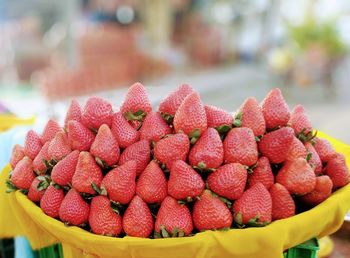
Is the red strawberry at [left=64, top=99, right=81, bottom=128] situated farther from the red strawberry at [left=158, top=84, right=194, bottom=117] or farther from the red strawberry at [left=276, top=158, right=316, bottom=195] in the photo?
the red strawberry at [left=276, top=158, right=316, bottom=195]

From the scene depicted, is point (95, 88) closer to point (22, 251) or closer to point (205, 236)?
point (22, 251)

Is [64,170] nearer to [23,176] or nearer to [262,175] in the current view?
[23,176]

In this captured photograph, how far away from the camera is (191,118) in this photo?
1.09 metres

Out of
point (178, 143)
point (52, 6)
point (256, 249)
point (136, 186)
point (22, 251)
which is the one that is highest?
point (52, 6)

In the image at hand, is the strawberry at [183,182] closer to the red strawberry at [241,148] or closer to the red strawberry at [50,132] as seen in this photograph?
the red strawberry at [241,148]

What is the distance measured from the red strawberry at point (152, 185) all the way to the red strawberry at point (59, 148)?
0.77ft

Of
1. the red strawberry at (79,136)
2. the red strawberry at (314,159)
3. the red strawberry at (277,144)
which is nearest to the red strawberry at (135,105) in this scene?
the red strawberry at (79,136)

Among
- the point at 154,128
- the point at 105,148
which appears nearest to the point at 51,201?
the point at 105,148

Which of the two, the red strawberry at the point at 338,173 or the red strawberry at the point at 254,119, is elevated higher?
the red strawberry at the point at 254,119

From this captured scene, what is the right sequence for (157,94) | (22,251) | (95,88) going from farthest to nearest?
(95,88) < (157,94) < (22,251)

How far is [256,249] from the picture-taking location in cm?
98

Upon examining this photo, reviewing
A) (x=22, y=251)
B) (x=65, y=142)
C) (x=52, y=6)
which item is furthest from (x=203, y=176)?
(x=52, y=6)

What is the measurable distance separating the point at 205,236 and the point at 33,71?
6.30 metres

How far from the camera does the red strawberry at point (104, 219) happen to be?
1021 millimetres
